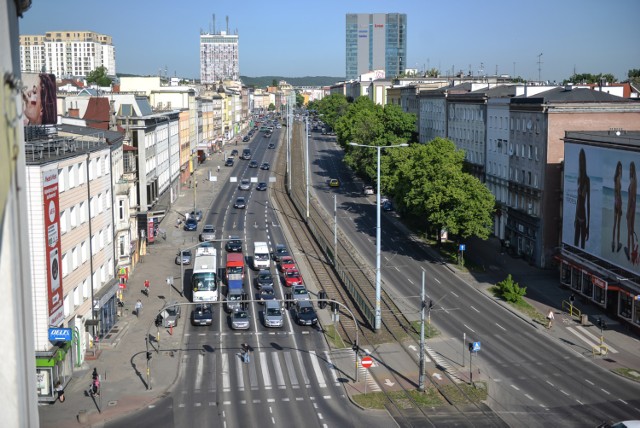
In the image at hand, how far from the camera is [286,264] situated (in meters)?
62.7

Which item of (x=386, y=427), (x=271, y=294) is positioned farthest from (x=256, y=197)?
(x=386, y=427)

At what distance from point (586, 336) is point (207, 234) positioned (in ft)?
131

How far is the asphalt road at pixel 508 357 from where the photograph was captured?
34844 mm

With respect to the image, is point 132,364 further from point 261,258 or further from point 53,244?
point 261,258

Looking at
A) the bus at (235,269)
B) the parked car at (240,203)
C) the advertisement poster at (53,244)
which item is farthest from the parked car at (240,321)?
the parked car at (240,203)

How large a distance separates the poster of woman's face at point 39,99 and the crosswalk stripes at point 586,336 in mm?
32726

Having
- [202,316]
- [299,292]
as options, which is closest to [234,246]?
[299,292]

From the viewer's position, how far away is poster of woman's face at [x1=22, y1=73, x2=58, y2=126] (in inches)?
1391

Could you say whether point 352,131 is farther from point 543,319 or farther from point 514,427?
point 514,427

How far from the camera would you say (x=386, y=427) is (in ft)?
108

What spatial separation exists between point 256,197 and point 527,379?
2682 inches

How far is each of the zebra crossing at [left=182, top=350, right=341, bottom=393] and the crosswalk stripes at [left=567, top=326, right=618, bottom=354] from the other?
1550 cm

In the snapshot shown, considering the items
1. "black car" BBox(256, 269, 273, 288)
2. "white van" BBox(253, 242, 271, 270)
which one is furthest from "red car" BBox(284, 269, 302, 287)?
"white van" BBox(253, 242, 271, 270)

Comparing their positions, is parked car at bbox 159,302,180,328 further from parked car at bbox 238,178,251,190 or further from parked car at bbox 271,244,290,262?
parked car at bbox 238,178,251,190
